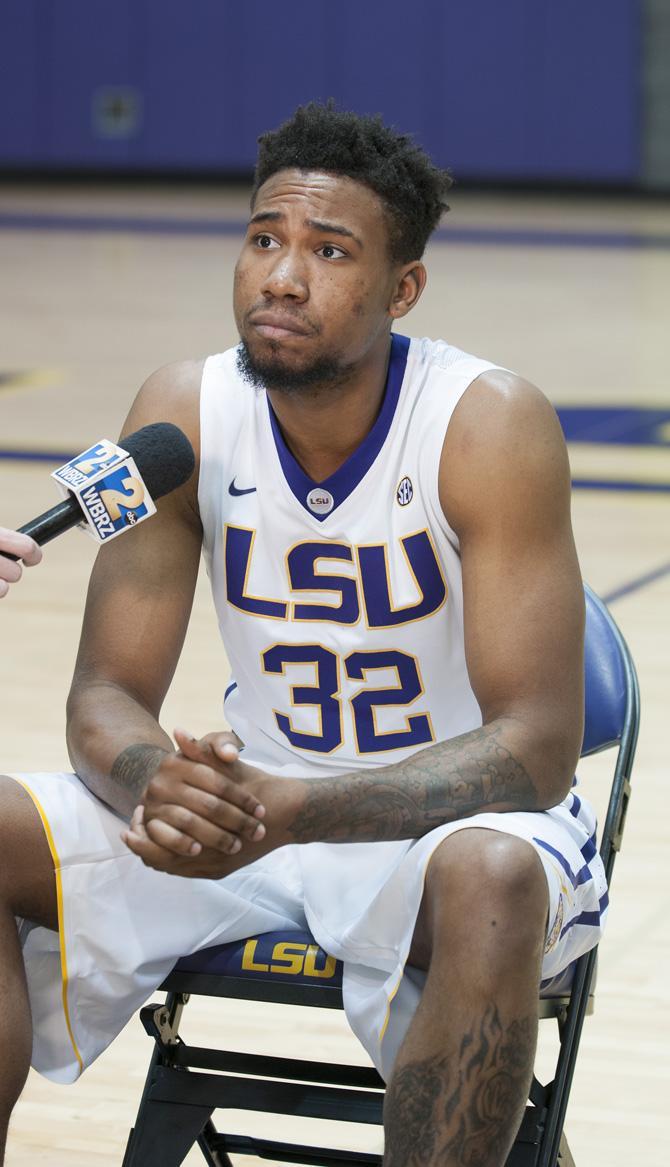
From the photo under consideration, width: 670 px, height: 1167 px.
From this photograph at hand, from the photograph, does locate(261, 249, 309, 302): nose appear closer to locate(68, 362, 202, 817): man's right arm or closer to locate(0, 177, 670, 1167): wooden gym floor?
locate(68, 362, 202, 817): man's right arm

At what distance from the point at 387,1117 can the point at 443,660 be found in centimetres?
63

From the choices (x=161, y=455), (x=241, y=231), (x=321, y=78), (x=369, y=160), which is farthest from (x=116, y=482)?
(x=321, y=78)

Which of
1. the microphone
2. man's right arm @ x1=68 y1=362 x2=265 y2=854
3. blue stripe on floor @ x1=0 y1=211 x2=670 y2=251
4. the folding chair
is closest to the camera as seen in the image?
the microphone

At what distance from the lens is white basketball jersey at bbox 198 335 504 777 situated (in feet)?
7.82

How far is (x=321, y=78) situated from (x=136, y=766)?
14565mm

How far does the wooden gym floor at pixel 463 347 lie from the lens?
287cm

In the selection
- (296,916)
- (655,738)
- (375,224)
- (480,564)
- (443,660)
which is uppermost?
(375,224)

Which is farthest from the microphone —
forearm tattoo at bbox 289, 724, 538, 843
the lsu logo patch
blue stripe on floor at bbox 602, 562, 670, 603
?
blue stripe on floor at bbox 602, 562, 670, 603

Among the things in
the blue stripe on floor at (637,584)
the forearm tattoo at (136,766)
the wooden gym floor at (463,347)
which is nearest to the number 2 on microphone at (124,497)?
the forearm tattoo at (136,766)

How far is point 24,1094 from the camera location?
285 cm

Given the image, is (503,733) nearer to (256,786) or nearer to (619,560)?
(256,786)

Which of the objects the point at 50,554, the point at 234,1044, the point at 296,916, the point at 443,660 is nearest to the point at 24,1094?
the point at 234,1044

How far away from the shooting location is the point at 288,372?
236 centimetres

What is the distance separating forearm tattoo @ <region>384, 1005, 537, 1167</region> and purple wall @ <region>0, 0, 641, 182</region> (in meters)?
14.3
